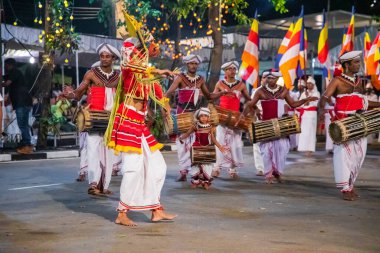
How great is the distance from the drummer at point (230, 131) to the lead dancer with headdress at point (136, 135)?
5.40m

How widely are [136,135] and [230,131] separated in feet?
19.6

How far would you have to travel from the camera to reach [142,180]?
8812mm

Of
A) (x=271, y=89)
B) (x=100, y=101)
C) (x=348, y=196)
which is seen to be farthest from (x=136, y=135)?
(x=271, y=89)

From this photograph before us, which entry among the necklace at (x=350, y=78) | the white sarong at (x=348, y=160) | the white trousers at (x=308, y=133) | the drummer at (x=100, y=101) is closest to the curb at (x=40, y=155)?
the white trousers at (x=308, y=133)

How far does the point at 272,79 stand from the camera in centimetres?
1339

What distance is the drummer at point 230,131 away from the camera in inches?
563

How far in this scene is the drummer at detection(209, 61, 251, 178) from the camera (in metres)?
14.3

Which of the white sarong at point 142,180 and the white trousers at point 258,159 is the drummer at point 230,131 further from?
the white sarong at point 142,180

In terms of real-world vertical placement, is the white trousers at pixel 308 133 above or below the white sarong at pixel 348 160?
below

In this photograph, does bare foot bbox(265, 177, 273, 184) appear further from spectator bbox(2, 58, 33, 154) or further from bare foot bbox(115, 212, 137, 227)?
spectator bbox(2, 58, 33, 154)

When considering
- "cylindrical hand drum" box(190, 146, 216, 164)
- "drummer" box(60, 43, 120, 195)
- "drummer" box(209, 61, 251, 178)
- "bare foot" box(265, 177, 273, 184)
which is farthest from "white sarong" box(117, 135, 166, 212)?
"drummer" box(209, 61, 251, 178)

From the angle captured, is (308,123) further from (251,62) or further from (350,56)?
(350,56)

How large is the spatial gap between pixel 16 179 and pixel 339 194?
561 cm

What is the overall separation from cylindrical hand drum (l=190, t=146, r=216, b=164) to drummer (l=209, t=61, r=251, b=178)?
163 centimetres
